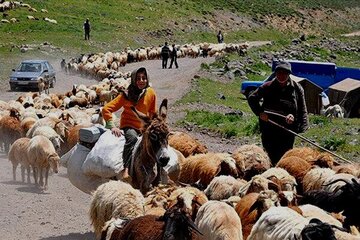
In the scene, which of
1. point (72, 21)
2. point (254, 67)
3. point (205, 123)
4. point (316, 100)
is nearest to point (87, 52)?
point (72, 21)

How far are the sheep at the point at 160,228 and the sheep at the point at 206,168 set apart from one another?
10.1ft

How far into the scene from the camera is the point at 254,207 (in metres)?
7.62

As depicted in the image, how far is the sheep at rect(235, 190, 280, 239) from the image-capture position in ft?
24.7

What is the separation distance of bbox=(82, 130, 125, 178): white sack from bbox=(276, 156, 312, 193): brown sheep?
238cm

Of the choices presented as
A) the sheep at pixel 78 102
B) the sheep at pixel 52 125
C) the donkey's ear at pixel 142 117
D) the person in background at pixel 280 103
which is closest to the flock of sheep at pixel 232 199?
the person in background at pixel 280 103

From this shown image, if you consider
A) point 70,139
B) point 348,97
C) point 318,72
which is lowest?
point 348,97

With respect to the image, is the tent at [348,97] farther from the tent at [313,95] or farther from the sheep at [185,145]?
the sheep at [185,145]

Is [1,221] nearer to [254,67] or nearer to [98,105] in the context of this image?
[98,105]

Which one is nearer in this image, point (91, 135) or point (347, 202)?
point (347, 202)

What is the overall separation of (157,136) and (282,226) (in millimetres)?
2465

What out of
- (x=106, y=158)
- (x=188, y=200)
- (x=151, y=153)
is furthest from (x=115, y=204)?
(x=106, y=158)

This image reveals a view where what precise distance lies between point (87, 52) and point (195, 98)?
1974 cm

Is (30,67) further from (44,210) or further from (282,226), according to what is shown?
(282,226)

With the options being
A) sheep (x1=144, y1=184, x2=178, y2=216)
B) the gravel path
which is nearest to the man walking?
the gravel path
